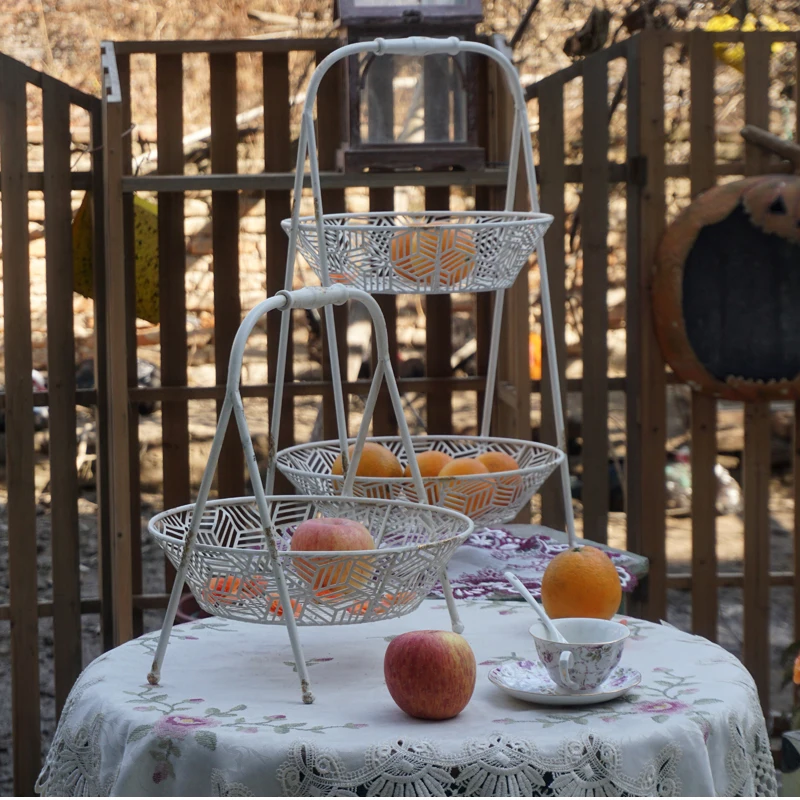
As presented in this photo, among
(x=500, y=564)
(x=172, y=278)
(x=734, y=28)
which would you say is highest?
(x=734, y=28)

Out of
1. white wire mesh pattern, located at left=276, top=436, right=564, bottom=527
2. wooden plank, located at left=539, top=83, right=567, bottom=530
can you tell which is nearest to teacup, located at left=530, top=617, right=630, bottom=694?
white wire mesh pattern, located at left=276, top=436, right=564, bottom=527

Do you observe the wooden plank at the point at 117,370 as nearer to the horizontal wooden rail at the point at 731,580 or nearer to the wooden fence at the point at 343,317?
the wooden fence at the point at 343,317

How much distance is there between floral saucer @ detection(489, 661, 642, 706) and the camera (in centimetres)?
131

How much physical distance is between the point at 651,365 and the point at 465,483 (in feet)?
4.55

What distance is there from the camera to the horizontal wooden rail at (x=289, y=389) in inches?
123

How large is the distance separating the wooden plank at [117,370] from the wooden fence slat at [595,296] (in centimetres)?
120

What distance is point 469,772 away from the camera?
1.18m

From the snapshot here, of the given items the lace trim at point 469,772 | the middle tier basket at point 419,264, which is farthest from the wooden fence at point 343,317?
the lace trim at point 469,772

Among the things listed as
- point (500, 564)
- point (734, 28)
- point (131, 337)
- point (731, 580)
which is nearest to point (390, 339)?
point (131, 337)

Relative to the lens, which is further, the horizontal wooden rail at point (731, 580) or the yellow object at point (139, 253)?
the horizontal wooden rail at point (731, 580)

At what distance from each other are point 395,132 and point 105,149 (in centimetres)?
70

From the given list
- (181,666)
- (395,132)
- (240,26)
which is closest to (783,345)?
(395,132)

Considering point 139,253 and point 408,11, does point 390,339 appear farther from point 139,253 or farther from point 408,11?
point 408,11

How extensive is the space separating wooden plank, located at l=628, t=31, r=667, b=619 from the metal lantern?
1.64ft
